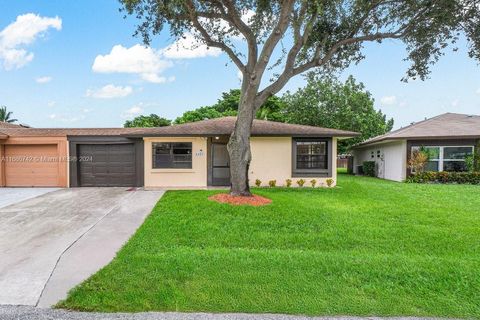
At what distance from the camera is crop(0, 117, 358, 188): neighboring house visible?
1313 centimetres

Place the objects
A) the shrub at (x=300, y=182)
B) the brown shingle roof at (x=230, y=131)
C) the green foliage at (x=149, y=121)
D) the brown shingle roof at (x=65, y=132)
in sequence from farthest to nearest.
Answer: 1. the green foliage at (x=149, y=121)
2. the brown shingle roof at (x=65, y=132)
3. the shrub at (x=300, y=182)
4. the brown shingle roof at (x=230, y=131)

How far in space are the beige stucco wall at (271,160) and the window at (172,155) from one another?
9.59 ft

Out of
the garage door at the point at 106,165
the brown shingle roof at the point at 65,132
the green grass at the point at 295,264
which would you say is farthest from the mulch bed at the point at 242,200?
the brown shingle roof at the point at 65,132

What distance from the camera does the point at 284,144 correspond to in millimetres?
13328

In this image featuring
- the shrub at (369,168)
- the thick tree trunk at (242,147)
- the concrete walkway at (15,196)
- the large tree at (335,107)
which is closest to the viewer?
the thick tree trunk at (242,147)

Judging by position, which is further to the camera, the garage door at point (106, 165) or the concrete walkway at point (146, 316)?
the garage door at point (106, 165)

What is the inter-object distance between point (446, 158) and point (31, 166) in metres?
22.1

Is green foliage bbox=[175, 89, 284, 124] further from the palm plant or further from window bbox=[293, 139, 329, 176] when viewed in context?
the palm plant

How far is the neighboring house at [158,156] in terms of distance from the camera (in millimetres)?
13133

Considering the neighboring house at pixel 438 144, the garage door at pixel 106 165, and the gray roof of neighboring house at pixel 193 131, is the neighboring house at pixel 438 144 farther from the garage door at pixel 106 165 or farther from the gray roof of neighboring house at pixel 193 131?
the garage door at pixel 106 165

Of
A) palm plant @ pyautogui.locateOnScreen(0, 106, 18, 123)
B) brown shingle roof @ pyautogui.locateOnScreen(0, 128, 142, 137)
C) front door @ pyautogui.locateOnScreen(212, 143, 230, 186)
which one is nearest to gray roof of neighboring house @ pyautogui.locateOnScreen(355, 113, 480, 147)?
front door @ pyautogui.locateOnScreen(212, 143, 230, 186)

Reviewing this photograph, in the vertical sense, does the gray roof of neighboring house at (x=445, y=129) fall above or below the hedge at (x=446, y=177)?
above

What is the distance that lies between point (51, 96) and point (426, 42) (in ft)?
67.3

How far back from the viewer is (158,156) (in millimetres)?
13188
